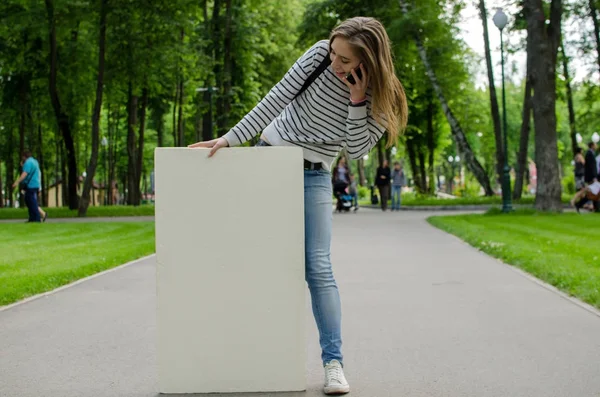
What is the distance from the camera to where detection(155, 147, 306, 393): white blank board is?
4008 millimetres

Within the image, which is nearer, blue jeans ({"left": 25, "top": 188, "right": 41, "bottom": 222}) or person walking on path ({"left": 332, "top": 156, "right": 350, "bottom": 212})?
blue jeans ({"left": 25, "top": 188, "right": 41, "bottom": 222})

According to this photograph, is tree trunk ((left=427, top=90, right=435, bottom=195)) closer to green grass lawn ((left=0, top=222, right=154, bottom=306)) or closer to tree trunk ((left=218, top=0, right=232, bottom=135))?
tree trunk ((left=218, top=0, right=232, bottom=135))

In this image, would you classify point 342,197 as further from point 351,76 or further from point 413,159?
point 351,76

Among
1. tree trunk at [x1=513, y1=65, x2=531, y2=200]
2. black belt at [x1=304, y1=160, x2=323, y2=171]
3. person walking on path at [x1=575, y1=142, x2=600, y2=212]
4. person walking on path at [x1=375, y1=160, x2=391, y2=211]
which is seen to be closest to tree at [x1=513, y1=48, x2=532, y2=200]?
tree trunk at [x1=513, y1=65, x2=531, y2=200]

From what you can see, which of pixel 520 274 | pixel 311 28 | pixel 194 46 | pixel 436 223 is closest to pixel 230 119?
pixel 194 46

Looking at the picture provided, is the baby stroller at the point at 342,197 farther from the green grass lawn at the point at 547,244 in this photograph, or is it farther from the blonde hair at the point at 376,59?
the blonde hair at the point at 376,59

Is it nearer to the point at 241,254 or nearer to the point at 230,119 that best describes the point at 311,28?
the point at 230,119

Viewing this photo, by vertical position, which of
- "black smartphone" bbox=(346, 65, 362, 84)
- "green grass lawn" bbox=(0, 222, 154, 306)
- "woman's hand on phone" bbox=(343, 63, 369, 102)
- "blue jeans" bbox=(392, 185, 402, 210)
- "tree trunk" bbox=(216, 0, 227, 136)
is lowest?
"green grass lawn" bbox=(0, 222, 154, 306)

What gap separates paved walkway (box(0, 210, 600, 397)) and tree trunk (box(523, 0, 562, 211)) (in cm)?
1125

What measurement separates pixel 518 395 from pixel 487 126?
152ft

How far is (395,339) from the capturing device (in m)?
5.48

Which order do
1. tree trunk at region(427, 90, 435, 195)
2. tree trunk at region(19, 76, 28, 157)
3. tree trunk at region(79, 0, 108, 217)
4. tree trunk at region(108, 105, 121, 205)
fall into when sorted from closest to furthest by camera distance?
tree trunk at region(79, 0, 108, 217) → tree trunk at region(19, 76, 28, 157) → tree trunk at region(427, 90, 435, 195) → tree trunk at region(108, 105, 121, 205)

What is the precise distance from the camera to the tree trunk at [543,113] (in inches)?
783

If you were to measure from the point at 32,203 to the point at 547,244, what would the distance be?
14358mm
